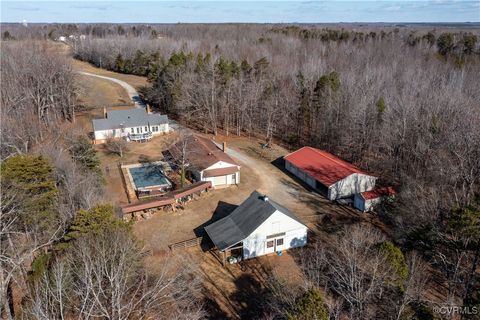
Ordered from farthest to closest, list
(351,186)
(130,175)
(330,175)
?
(130,175) < (330,175) < (351,186)

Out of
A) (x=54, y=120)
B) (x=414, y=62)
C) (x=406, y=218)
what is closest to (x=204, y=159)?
(x=406, y=218)

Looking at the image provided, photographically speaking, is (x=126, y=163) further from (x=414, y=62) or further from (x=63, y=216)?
(x=414, y=62)

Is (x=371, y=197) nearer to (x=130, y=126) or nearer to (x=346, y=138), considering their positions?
→ (x=346, y=138)

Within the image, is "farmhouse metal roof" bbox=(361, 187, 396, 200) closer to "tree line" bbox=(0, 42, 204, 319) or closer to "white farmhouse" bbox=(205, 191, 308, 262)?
"white farmhouse" bbox=(205, 191, 308, 262)

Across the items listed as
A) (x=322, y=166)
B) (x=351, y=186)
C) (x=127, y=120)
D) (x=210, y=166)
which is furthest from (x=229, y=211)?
(x=127, y=120)

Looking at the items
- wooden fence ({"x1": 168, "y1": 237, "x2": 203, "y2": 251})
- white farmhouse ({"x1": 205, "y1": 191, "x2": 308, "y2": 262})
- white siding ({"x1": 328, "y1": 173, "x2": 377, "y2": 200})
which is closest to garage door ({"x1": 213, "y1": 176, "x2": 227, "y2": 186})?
white farmhouse ({"x1": 205, "y1": 191, "x2": 308, "y2": 262})
